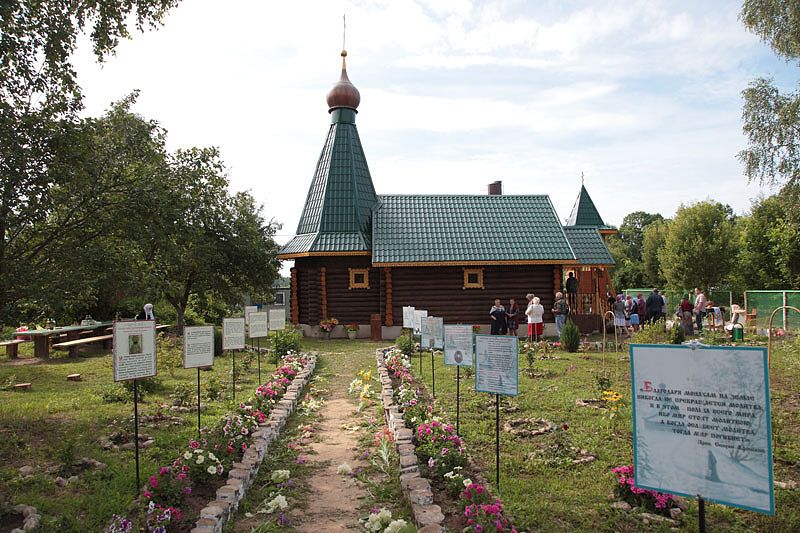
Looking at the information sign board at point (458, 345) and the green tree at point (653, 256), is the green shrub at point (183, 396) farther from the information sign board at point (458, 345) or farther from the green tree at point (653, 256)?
the green tree at point (653, 256)

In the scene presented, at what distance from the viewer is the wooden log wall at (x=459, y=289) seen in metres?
21.1

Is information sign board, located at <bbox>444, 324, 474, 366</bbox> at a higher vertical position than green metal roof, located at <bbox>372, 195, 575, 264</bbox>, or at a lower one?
lower

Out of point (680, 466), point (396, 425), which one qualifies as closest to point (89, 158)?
point (396, 425)

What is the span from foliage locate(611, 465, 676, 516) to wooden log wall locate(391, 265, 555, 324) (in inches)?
622

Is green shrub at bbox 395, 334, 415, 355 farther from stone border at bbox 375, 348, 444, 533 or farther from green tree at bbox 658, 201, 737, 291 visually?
green tree at bbox 658, 201, 737, 291

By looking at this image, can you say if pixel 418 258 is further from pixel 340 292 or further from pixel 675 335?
pixel 675 335

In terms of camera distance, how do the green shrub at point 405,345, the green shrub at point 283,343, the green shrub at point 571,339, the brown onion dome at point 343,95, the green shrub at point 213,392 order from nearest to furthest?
the green shrub at point 213,392
the green shrub at point 405,345
the green shrub at point 283,343
the green shrub at point 571,339
the brown onion dome at point 343,95

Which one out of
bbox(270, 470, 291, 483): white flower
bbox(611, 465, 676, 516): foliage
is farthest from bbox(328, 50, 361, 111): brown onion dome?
bbox(611, 465, 676, 516): foliage

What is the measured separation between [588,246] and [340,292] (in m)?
10.4

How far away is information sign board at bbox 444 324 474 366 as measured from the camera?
309 inches

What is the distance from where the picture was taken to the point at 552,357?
578 inches

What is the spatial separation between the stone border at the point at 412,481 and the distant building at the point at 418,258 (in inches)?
490

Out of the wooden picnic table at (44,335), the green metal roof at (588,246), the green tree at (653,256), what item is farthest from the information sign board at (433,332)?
the green tree at (653,256)

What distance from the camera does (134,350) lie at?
6.26 meters
